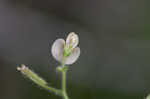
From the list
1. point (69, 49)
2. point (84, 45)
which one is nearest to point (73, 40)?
point (69, 49)

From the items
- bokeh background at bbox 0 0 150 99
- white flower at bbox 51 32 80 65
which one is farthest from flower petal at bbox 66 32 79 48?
bokeh background at bbox 0 0 150 99

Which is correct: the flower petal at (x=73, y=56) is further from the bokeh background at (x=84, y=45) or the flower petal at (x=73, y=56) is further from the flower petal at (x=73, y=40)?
the bokeh background at (x=84, y=45)

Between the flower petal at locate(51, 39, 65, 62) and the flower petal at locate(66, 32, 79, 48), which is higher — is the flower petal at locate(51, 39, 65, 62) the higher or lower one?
the lower one

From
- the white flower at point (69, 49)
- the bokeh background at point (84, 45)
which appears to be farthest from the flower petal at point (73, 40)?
the bokeh background at point (84, 45)

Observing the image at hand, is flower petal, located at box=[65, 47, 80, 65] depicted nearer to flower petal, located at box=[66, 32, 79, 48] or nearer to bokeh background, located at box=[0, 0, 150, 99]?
flower petal, located at box=[66, 32, 79, 48]

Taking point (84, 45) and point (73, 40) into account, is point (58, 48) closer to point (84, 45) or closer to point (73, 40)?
point (73, 40)

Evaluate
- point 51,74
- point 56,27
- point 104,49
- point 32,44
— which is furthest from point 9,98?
point 104,49

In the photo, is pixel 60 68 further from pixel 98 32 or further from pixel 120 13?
pixel 120 13

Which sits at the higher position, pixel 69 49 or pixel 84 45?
pixel 84 45
